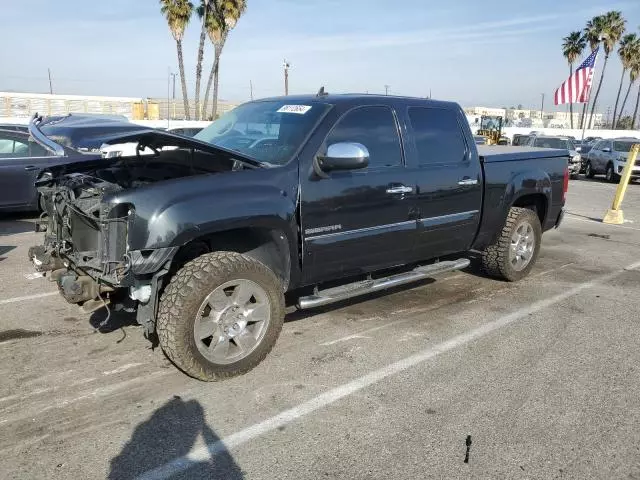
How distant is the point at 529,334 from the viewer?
15.7 ft

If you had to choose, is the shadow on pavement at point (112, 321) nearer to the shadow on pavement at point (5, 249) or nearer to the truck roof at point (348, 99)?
the truck roof at point (348, 99)

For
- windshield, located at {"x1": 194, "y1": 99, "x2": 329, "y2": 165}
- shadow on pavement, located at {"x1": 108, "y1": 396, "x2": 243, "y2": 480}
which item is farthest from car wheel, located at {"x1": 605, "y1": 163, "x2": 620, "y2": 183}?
shadow on pavement, located at {"x1": 108, "y1": 396, "x2": 243, "y2": 480}

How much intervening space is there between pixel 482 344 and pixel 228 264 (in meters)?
2.22

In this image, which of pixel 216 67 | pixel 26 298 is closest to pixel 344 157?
pixel 26 298

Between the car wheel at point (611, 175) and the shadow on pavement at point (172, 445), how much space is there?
70.4ft

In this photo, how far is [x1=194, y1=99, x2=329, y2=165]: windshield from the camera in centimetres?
421

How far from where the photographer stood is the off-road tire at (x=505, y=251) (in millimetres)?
6051

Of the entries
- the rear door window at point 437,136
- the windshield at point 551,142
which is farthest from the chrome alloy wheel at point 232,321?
the windshield at point 551,142

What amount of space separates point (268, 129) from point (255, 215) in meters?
1.08

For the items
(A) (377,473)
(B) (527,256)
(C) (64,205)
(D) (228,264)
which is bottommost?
(A) (377,473)

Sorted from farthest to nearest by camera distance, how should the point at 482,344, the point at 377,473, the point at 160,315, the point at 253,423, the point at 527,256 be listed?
the point at 527,256 → the point at 482,344 → the point at 160,315 → the point at 253,423 → the point at 377,473

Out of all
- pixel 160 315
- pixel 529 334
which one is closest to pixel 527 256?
pixel 529 334

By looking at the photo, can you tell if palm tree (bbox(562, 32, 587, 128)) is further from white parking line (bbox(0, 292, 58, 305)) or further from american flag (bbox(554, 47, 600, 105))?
white parking line (bbox(0, 292, 58, 305))

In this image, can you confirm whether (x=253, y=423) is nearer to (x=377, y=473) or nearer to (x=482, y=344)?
(x=377, y=473)
